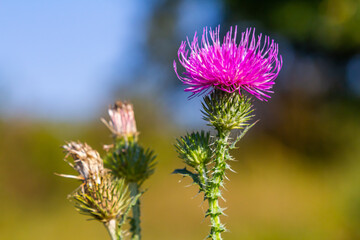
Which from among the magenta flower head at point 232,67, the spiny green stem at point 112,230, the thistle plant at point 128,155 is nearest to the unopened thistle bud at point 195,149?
the magenta flower head at point 232,67

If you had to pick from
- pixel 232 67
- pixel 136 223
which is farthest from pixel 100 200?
pixel 232 67

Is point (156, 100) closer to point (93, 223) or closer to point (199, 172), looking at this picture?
point (93, 223)

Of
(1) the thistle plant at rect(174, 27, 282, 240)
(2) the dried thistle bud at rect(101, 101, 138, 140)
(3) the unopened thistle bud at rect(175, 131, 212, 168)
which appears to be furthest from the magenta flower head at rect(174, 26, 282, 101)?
(2) the dried thistle bud at rect(101, 101, 138, 140)

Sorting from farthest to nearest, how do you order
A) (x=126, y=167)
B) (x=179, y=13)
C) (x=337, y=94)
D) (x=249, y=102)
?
(x=179, y=13) → (x=337, y=94) → (x=126, y=167) → (x=249, y=102)

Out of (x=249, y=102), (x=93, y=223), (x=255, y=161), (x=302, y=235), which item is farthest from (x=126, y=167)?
(x=255, y=161)

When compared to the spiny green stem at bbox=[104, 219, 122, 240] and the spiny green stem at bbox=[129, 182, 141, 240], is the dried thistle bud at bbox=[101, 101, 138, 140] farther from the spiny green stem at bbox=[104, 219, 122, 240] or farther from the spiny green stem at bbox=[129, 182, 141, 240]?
the spiny green stem at bbox=[104, 219, 122, 240]
